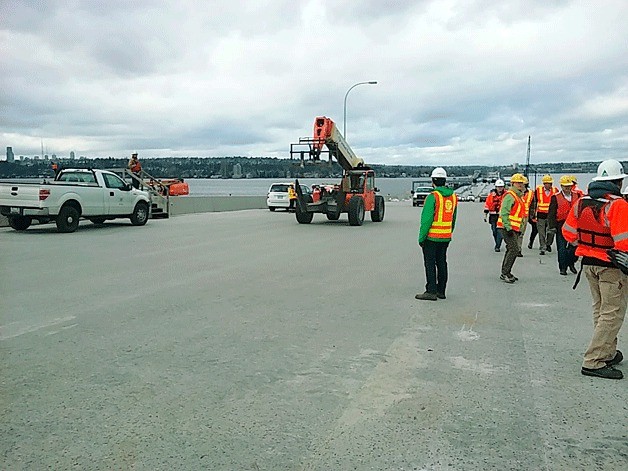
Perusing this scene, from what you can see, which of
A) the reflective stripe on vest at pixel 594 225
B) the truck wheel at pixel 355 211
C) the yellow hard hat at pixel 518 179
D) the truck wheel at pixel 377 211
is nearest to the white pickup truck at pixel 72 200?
the truck wheel at pixel 355 211

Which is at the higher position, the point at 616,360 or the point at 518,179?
the point at 518,179

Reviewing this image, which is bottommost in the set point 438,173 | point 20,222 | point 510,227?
point 20,222

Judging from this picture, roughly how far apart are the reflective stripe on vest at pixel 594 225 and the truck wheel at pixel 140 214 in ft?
59.9

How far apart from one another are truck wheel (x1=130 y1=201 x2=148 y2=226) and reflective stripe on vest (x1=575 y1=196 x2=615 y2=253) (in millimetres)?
18260

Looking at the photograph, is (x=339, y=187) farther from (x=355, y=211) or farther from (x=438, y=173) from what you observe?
(x=438, y=173)

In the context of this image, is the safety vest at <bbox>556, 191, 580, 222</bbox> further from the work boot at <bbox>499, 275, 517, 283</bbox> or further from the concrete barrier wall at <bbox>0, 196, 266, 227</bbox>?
the concrete barrier wall at <bbox>0, 196, 266, 227</bbox>

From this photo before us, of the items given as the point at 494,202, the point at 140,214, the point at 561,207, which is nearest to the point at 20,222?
the point at 140,214

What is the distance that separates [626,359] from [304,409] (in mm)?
3248

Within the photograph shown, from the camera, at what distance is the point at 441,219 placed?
877 centimetres

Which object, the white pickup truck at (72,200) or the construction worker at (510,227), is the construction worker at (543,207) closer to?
the construction worker at (510,227)

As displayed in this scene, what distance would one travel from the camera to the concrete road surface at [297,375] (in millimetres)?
3906

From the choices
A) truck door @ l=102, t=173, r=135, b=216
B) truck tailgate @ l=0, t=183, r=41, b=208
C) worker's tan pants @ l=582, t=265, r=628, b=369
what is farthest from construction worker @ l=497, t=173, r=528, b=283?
truck door @ l=102, t=173, r=135, b=216

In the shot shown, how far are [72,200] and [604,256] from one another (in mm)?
16449

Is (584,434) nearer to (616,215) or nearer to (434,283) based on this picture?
(616,215)
